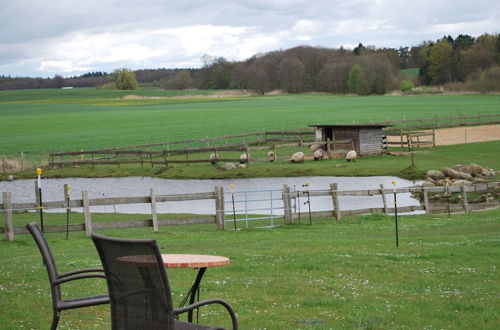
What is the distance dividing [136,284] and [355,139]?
4926 cm

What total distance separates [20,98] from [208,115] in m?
83.7

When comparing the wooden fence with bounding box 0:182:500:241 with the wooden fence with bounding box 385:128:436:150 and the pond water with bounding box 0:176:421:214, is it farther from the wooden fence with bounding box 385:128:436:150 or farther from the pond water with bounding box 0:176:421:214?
the wooden fence with bounding box 385:128:436:150

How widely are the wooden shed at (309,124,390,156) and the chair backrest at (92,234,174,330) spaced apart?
48.2 metres

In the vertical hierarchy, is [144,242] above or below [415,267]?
above

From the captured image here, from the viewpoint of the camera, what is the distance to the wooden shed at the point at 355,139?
2137 inches

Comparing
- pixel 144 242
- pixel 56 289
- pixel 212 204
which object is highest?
pixel 144 242

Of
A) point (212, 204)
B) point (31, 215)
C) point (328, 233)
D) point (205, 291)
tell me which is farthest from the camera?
point (212, 204)

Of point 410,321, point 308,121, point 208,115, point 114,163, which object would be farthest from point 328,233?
point 208,115

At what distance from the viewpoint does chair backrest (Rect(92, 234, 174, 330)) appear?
5781 millimetres

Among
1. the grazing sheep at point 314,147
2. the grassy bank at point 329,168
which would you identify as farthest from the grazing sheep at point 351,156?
the grazing sheep at point 314,147

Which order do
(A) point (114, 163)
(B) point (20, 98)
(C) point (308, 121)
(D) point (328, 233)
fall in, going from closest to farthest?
1. (D) point (328, 233)
2. (A) point (114, 163)
3. (C) point (308, 121)
4. (B) point (20, 98)

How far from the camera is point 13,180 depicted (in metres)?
47.6

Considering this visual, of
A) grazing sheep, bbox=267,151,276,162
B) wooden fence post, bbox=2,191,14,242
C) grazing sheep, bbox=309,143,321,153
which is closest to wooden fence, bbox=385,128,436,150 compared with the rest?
grazing sheep, bbox=309,143,321,153

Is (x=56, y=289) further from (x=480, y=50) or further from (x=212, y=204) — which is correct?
(x=480, y=50)
